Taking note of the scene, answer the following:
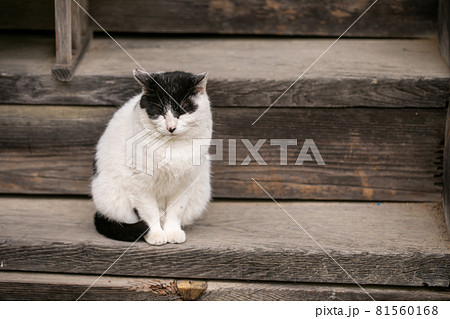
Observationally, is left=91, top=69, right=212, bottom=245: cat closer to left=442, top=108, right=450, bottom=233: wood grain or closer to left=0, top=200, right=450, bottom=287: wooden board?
left=0, top=200, right=450, bottom=287: wooden board

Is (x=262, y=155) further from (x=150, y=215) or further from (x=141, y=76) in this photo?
(x=141, y=76)

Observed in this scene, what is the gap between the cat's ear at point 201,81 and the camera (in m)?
2.10

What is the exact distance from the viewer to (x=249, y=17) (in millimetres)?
2918

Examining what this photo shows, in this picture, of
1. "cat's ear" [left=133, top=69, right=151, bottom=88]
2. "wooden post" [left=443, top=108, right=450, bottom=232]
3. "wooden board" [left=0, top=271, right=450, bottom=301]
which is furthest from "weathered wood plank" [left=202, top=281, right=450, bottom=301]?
"cat's ear" [left=133, top=69, right=151, bottom=88]

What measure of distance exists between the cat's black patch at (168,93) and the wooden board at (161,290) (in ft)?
2.16

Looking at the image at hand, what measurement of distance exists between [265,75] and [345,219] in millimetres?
744

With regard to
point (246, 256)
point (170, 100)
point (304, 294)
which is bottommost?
point (304, 294)

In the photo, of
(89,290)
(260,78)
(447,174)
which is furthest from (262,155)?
(89,290)

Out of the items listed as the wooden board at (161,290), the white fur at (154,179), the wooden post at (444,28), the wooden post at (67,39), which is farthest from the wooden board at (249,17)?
the wooden board at (161,290)

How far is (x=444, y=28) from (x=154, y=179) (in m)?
1.59

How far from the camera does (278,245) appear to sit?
2.19 m

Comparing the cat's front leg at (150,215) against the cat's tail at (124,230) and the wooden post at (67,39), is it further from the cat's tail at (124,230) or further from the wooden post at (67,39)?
the wooden post at (67,39)

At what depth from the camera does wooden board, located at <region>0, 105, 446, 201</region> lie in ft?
8.43

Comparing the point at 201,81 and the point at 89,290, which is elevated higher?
the point at 201,81
